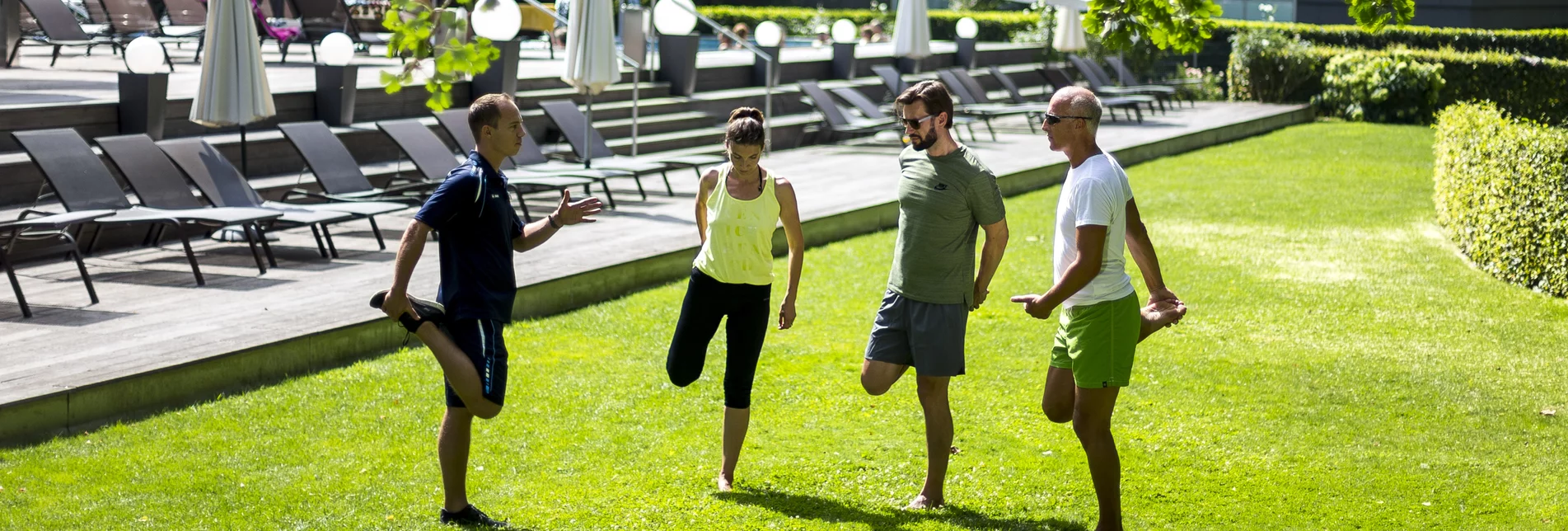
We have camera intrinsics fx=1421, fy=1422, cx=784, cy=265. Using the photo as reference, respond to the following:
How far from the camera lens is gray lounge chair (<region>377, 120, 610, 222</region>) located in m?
11.6

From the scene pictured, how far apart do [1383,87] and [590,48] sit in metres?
17.0

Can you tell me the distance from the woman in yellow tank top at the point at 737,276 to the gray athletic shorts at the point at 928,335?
40 cm

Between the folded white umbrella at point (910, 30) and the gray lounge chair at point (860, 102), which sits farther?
the folded white umbrella at point (910, 30)

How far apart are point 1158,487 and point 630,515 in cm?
215

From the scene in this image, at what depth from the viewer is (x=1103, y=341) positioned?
15.4 ft

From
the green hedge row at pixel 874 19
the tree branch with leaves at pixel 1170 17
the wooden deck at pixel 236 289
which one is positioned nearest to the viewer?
the tree branch with leaves at pixel 1170 17

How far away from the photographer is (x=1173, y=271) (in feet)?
35.7

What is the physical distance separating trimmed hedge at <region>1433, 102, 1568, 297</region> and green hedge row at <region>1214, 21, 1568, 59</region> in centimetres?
1715

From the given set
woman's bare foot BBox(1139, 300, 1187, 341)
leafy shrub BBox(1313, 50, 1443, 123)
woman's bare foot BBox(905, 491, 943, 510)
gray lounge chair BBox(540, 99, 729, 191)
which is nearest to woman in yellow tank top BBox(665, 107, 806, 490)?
woman's bare foot BBox(905, 491, 943, 510)

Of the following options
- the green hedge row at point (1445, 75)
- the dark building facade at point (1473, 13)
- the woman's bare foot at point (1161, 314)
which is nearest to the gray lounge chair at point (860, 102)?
the green hedge row at point (1445, 75)

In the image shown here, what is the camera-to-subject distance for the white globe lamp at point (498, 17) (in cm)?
1385

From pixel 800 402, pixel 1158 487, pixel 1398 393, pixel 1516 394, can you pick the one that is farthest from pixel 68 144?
pixel 1516 394

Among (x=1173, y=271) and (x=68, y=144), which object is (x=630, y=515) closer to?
(x=68, y=144)

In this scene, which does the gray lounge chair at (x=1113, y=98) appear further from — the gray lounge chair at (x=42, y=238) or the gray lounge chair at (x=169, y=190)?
the gray lounge chair at (x=42, y=238)
